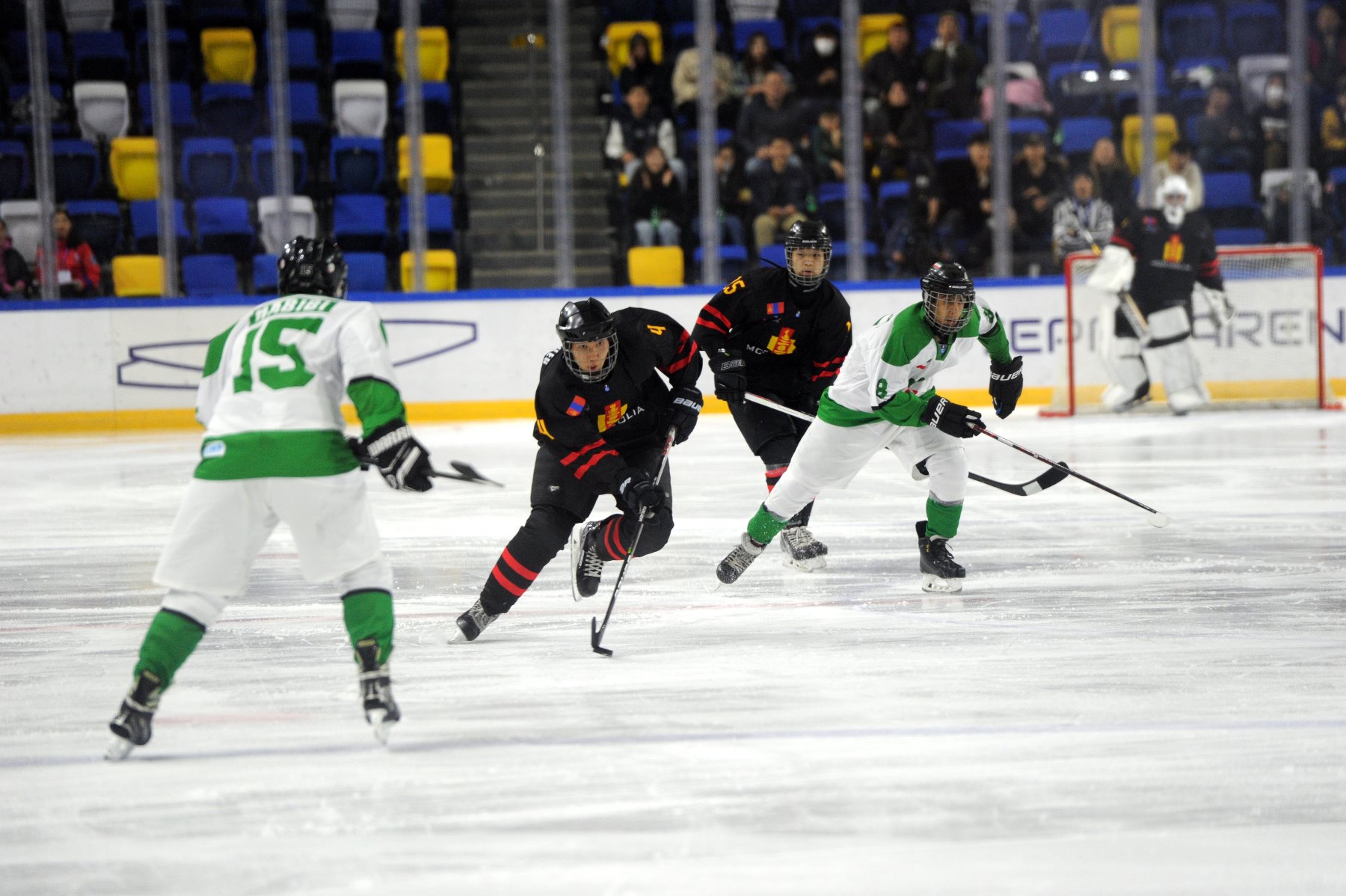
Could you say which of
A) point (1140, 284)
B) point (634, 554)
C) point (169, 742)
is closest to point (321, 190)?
point (1140, 284)

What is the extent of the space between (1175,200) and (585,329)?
749cm

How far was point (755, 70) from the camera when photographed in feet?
37.6

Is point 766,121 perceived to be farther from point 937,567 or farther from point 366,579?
point 366,579

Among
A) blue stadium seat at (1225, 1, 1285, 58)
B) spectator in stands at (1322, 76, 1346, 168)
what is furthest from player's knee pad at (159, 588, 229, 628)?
blue stadium seat at (1225, 1, 1285, 58)

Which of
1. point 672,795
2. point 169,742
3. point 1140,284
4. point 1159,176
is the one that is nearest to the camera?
point 672,795

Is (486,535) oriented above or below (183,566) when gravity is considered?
below

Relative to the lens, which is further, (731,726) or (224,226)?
(224,226)

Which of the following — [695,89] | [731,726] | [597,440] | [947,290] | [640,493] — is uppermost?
[695,89]

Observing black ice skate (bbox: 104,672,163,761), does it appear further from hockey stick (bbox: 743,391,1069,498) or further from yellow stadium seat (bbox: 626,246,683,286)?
yellow stadium seat (bbox: 626,246,683,286)

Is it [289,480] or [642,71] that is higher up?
[642,71]

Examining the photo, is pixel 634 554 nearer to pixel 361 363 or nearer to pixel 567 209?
pixel 361 363

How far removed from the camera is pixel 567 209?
36.1 ft

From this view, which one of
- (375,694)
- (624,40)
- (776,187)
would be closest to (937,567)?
(375,694)

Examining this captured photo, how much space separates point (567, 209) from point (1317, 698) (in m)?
8.19
